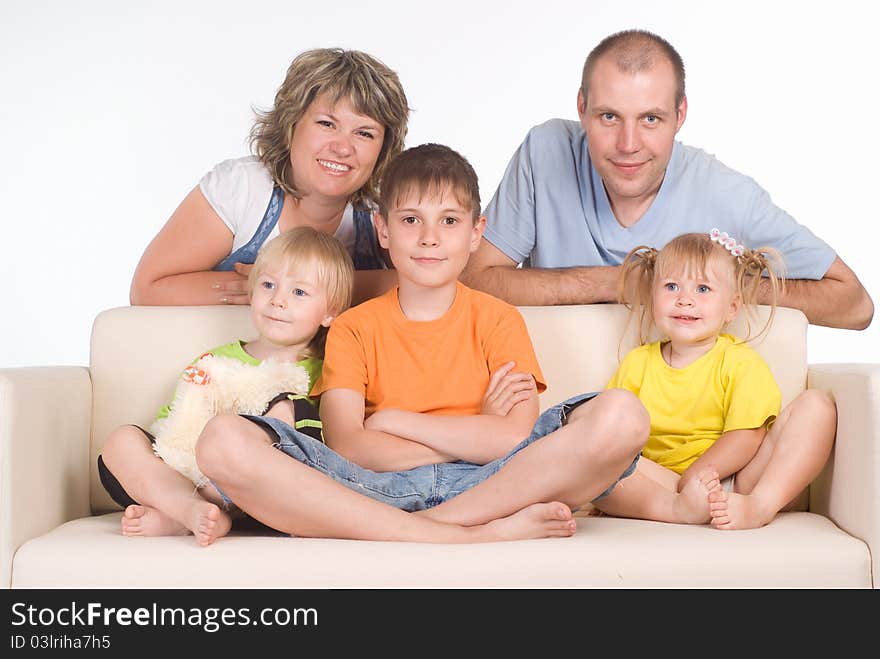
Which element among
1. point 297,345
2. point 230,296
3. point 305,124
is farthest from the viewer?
point 305,124

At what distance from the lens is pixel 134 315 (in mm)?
2447

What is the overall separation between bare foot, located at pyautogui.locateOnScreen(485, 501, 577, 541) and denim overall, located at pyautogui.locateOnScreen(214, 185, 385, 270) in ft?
3.70

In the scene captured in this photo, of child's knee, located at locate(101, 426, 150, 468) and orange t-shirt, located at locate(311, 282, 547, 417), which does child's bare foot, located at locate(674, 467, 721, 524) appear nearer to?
orange t-shirt, located at locate(311, 282, 547, 417)

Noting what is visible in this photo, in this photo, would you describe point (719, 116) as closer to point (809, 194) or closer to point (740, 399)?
point (809, 194)

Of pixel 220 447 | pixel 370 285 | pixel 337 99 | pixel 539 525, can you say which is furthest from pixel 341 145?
pixel 539 525

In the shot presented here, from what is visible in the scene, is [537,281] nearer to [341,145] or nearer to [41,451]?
[341,145]

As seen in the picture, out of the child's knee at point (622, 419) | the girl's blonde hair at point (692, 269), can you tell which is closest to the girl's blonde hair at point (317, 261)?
the girl's blonde hair at point (692, 269)

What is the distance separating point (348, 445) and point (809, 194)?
2.39 m

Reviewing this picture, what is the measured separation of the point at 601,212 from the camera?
112 inches

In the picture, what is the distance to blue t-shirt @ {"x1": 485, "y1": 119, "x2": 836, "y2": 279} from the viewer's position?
2.78 m

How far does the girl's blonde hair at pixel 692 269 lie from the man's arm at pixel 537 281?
0.36ft

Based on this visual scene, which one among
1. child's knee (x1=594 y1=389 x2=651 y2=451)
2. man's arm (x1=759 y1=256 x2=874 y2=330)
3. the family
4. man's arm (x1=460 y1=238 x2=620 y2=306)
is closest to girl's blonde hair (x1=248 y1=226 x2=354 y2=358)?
the family

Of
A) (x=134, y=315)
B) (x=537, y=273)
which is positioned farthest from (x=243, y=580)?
(x=537, y=273)

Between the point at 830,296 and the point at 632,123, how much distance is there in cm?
63
